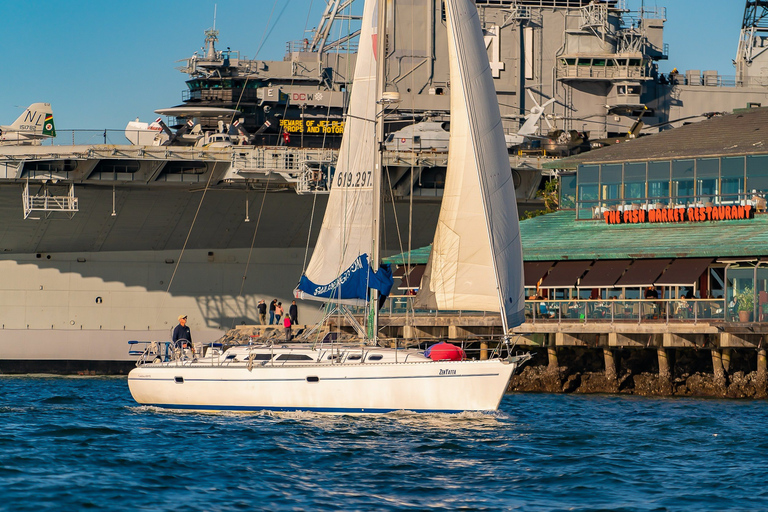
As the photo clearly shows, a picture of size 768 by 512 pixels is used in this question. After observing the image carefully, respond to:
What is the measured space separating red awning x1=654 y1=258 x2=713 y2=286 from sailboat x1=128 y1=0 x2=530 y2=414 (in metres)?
12.1

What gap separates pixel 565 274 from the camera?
41.7 meters

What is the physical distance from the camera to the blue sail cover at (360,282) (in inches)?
1157

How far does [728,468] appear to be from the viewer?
73.8ft

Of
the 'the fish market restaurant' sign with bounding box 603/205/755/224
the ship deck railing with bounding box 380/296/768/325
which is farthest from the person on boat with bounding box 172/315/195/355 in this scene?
the 'the fish market restaurant' sign with bounding box 603/205/755/224

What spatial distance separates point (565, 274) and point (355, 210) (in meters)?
13.4

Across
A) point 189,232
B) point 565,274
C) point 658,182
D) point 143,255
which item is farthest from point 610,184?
point 143,255

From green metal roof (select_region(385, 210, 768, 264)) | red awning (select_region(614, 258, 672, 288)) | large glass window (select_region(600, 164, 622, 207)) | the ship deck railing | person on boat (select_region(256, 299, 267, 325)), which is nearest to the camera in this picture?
the ship deck railing

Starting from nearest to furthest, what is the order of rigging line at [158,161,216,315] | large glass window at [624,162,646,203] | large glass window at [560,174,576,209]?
large glass window at [624,162,646,203], large glass window at [560,174,576,209], rigging line at [158,161,216,315]

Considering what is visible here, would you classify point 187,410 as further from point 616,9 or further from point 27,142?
point 616,9

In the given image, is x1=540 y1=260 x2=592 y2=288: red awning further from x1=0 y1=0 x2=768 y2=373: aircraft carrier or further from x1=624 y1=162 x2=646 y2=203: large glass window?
x1=0 y1=0 x2=768 y2=373: aircraft carrier

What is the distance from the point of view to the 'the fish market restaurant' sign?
42469 mm

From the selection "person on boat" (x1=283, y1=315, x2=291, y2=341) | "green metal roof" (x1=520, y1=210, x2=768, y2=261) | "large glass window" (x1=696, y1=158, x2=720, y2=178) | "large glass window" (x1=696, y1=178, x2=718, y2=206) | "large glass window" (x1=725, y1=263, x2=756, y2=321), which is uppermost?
"large glass window" (x1=696, y1=158, x2=720, y2=178)

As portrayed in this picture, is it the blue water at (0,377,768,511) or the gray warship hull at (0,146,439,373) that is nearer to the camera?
the blue water at (0,377,768,511)

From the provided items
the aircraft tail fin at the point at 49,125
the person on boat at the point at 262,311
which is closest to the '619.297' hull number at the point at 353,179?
the person on boat at the point at 262,311
